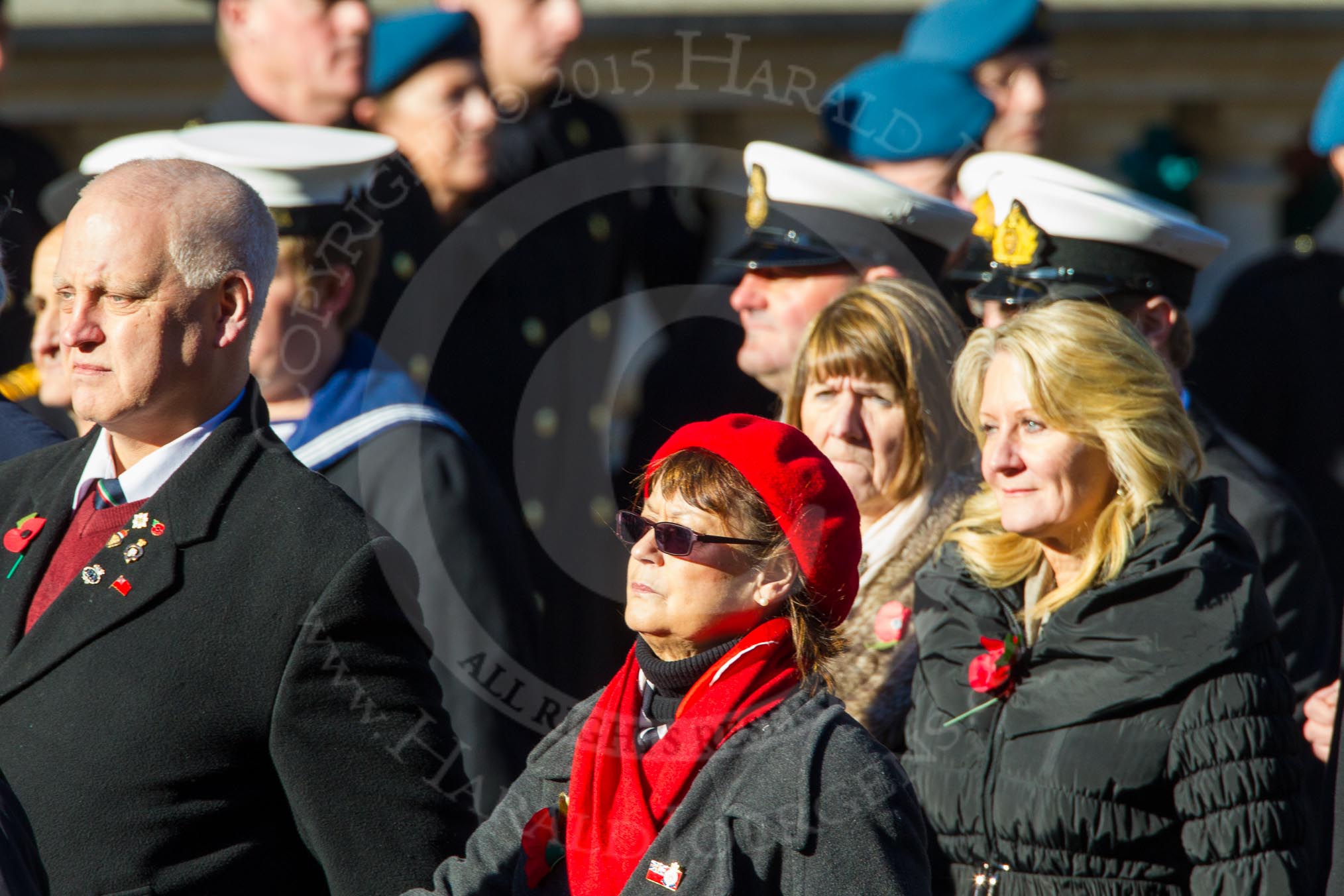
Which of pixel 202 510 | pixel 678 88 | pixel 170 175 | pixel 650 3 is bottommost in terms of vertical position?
pixel 202 510

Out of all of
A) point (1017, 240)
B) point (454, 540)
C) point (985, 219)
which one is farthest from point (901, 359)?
point (454, 540)

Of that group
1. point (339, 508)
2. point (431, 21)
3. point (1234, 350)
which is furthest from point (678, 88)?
point (339, 508)

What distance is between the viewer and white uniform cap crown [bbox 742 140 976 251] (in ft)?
13.7

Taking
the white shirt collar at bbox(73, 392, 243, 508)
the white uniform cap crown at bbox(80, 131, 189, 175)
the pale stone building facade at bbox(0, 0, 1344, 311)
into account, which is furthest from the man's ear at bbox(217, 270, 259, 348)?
the pale stone building facade at bbox(0, 0, 1344, 311)

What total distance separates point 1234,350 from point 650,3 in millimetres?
2873

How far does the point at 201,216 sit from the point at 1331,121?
3.21m

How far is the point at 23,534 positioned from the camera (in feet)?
9.00

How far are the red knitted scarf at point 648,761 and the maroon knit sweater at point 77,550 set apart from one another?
80 cm

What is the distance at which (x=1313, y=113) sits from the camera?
6.89m

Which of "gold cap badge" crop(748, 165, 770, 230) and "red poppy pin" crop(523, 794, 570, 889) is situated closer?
"red poppy pin" crop(523, 794, 570, 889)

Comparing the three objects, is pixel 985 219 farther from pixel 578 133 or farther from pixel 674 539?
pixel 674 539

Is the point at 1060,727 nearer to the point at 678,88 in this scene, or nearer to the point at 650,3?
the point at 678,88

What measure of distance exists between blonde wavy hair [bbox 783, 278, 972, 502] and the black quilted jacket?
2.05 feet

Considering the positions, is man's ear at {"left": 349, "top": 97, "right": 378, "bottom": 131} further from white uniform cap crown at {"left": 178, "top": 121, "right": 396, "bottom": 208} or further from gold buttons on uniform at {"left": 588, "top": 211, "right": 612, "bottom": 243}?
white uniform cap crown at {"left": 178, "top": 121, "right": 396, "bottom": 208}
